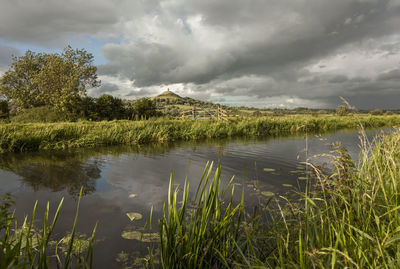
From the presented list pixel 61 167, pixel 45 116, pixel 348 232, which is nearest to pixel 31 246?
pixel 348 232

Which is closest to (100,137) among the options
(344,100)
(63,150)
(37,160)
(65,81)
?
(63,150)

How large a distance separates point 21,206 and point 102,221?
2.04 m

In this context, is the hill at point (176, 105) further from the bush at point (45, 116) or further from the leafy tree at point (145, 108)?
the bush at point (45, 116)

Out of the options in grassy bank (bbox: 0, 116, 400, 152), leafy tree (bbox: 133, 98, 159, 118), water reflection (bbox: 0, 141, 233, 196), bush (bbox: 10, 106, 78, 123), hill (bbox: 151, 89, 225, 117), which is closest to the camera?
water reflection (bbox: 0, 141, 233, 196)

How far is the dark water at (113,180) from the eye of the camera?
3.74 metres

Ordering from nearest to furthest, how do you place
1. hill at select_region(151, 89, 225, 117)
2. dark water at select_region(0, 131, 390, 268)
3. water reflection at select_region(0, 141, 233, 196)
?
dark water at select_region(0, 131, 390, 268) → water reflection at select_region(0, 141, 233, 196) → hill at select_region(151, 89, 225, 117)

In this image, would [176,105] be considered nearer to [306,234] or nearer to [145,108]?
[145,108]

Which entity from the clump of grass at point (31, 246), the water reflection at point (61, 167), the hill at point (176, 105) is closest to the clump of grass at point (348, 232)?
the clump of grass at point (31, 246)

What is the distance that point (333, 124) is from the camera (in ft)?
86.4

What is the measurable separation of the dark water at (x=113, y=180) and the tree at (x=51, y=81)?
62.7ft

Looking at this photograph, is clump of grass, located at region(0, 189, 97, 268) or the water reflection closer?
clump of grass, located at region(0, 189, 97, 268)

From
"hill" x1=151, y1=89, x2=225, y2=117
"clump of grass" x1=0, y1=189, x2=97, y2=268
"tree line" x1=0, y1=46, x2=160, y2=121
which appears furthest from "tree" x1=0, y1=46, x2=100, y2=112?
"clump of grass" x1=0, y1=189, x2=97, y2=268

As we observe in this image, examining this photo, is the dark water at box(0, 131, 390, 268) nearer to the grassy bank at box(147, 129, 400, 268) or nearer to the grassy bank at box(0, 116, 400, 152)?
the grassy bank at box(147, 129, 400, 268)

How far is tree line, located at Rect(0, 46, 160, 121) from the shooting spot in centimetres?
2552
